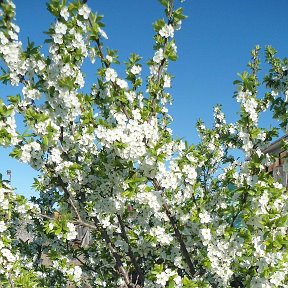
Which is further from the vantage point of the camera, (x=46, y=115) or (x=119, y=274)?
(x=119, y=274)

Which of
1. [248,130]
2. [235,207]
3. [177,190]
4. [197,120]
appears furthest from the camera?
[197,120]

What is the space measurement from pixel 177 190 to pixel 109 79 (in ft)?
5.51

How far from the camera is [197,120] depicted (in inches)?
418

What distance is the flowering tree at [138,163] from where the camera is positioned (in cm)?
425

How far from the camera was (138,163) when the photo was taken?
Result: 452 cm

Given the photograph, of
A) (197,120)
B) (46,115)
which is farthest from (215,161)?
(46,115)

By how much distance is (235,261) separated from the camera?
458 cm

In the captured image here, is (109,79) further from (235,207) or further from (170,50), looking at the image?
(235,207)

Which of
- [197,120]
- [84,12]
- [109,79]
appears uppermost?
[197,120]

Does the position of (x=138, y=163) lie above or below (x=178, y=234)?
above

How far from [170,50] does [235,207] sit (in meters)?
2.12

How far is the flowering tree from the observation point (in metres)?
4.25

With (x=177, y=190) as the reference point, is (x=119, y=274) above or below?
below

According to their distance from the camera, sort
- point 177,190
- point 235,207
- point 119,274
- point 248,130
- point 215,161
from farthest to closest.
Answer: point 215,161
point 119,274
point 177,190
point 235,207
point 248,130
